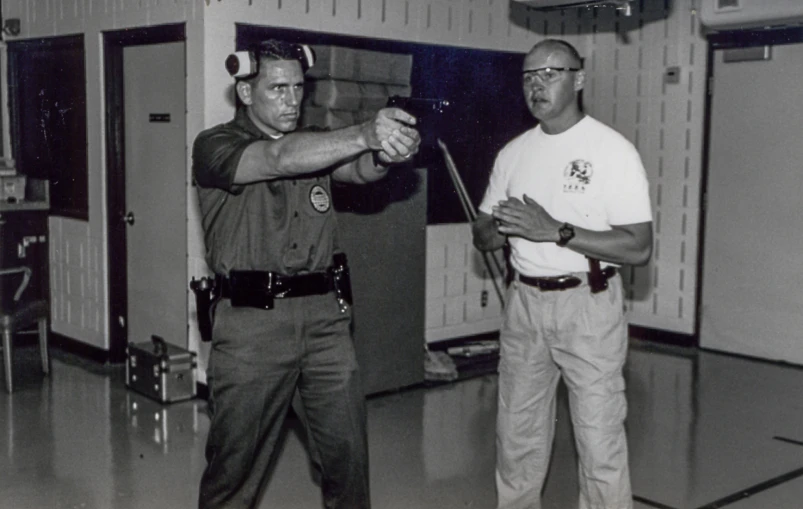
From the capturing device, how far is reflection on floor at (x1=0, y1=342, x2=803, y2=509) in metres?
4.16

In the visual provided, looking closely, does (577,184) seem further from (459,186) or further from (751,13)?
(459,186)

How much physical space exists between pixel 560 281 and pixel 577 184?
0.37 m

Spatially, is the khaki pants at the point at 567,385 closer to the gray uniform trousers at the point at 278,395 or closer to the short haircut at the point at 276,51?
the gray uniform trousers at the point at 278,395

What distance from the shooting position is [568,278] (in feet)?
11.1

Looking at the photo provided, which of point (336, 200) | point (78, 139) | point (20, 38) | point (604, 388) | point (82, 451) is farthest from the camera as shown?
point (20, 38)

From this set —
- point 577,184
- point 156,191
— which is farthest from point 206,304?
point 156,191

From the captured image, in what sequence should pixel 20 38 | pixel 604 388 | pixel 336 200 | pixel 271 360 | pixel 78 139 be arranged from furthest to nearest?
pixel 20 38, pixel 78 139, pixel 336 200, pixel 604 388, pixel 271 360

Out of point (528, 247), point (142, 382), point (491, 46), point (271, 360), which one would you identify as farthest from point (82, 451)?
point (491, 46)

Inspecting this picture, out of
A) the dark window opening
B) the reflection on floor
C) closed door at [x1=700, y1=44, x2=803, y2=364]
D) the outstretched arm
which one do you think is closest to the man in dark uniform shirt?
the outstretched arm

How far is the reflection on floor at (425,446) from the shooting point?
416 cm

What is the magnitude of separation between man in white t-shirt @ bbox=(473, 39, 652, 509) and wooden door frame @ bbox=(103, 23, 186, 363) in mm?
3720

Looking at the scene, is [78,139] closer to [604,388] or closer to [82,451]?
[82,451]

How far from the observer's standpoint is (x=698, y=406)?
5676mm

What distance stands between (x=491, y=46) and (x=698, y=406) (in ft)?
10.2
